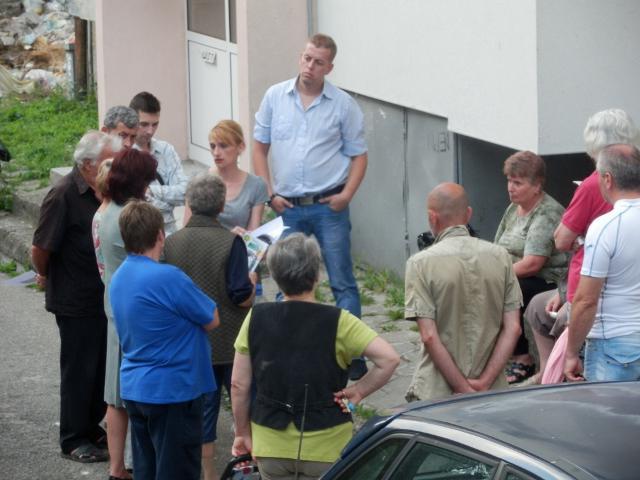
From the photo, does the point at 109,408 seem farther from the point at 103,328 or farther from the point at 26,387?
the point at 26,387

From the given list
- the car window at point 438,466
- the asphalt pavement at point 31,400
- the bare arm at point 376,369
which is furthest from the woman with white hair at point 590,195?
the car window at point 438,466

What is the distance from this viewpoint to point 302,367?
4.86m

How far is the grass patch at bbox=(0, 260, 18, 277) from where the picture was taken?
37.6ft

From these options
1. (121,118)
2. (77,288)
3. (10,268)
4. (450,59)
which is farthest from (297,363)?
(10,268)

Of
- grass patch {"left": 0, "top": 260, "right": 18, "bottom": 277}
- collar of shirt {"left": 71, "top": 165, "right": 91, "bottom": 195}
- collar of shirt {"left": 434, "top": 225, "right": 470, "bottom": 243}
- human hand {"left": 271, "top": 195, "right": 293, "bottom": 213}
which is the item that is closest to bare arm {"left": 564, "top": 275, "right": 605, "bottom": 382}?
collar of shirt {"left": 434, "top": 225, "right": 470, "bottom": 243}

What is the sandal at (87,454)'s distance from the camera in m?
6.98

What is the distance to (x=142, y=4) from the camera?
12.9 metres

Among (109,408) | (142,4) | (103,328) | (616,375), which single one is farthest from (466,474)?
(142,4)

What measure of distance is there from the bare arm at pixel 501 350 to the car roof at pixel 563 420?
1512 millimetres

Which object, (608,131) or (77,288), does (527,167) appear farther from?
(77,288)

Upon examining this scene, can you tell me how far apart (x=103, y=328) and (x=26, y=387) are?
1711mm

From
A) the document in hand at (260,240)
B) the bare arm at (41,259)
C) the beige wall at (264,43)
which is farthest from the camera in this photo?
the beige wall at (264,43)

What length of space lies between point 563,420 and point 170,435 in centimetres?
254

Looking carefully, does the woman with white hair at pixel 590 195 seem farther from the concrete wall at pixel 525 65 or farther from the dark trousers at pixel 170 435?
the dark trousers at pixel 170 435
